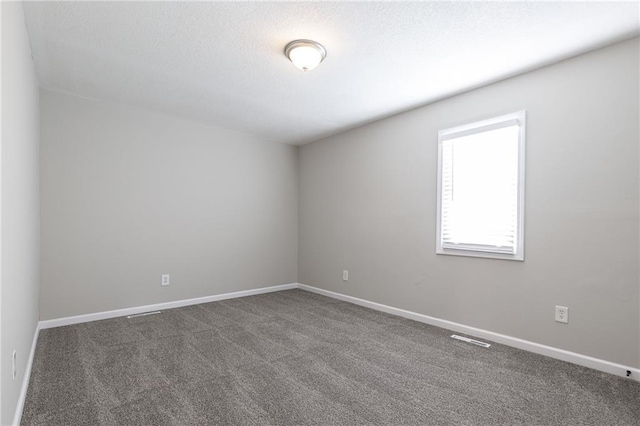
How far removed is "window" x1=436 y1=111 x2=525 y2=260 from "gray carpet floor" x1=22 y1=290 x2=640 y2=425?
900mm

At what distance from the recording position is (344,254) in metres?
4.59

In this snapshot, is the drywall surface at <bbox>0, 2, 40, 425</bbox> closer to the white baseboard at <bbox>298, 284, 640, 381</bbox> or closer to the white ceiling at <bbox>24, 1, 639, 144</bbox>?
the white ceiling at <bbox>24, 1, 639, 144</bbox>

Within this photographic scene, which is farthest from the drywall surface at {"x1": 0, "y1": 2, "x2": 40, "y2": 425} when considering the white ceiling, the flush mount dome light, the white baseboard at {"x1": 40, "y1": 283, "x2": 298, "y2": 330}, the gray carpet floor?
the flush mount dome light

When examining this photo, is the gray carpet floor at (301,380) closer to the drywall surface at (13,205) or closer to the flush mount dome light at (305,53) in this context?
the drywall surface at (13,205)

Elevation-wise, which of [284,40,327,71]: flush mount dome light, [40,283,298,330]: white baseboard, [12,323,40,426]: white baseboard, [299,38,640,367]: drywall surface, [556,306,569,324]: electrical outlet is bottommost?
[40,283,298,330]: white baseboard

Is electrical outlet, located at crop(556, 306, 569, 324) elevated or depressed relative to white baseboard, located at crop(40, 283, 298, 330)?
elevated

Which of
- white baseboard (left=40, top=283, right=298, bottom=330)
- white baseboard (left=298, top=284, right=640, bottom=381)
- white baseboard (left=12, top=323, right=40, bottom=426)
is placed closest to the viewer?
white baseboard (left=12, top=323, right=40, bottom=426)

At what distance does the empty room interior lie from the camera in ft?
6.59

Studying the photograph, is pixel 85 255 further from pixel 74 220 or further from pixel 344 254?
pixel 344 254

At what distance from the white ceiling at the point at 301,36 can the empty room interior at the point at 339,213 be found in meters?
0.02

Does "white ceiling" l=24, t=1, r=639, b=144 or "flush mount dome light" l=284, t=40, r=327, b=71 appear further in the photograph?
"flush mount dome light" l=284, t=40, r=327, b=71

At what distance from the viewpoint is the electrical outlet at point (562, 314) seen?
258cm

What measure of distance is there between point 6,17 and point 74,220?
2429 millimetres

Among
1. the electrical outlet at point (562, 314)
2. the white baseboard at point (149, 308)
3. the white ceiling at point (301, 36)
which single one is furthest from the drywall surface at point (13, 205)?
the electrical outlet at point (562, 314)
